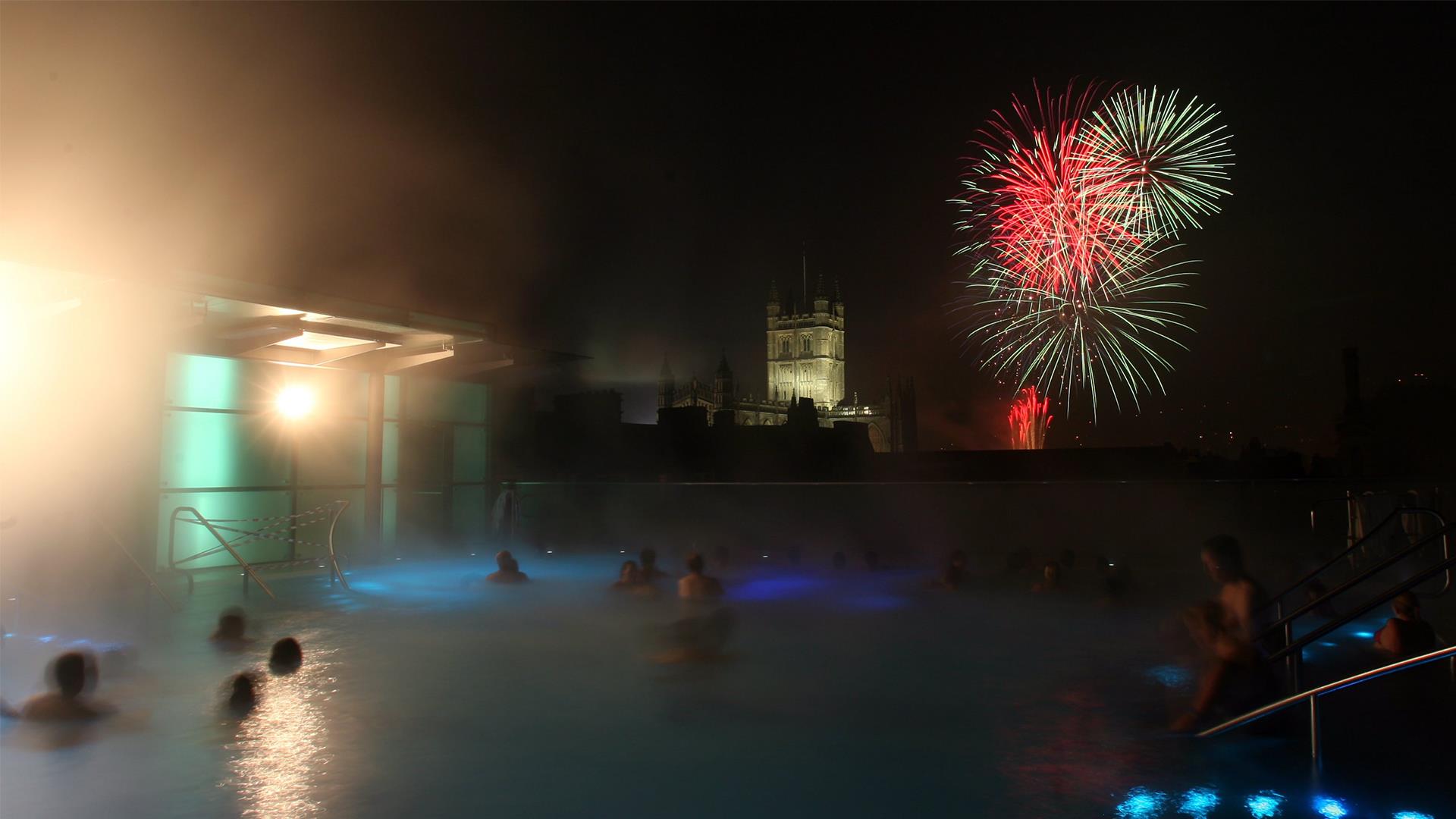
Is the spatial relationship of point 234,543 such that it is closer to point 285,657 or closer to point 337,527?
point 337,527

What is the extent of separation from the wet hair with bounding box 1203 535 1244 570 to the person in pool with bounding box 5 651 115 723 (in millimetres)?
7260

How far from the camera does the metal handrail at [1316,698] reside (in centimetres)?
359

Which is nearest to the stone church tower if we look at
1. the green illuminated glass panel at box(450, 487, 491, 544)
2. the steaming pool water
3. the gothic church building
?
the gothic church building

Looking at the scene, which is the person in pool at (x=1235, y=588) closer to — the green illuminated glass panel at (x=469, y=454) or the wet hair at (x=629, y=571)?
the wet hair at (x=629, y=571)

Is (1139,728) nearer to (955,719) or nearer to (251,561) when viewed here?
(955,719)

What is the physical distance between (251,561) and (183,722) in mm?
8827

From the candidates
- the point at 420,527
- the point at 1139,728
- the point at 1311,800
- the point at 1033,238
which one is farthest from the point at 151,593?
the point at 1033,238

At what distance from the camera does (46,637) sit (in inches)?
330

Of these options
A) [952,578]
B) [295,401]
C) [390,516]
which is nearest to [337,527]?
[390,516]

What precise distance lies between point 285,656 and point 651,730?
3.31m

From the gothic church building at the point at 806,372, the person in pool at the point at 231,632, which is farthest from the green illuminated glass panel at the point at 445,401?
the gothic church building at the point at 806,372

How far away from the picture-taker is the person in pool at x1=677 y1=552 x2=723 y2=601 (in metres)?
10.4

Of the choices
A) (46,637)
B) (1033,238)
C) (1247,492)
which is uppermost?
(1033,238)

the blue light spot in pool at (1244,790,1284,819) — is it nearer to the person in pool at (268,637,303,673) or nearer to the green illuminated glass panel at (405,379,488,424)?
the person in pool at (268,637,303,673)
